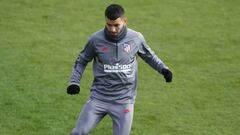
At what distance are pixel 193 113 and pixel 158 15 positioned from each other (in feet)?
14.5

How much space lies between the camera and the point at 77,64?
604 centimetres

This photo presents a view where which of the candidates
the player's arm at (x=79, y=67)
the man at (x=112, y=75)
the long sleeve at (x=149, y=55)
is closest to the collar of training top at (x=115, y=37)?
the man at (x=112, y=75)

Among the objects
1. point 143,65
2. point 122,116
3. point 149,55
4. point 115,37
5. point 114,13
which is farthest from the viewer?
point 143,65

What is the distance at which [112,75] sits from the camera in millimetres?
5879

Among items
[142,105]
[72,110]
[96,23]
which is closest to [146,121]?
[142,105]

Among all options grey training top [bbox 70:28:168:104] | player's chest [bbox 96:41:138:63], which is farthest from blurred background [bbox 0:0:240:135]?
player's chest [bbox 96:41:138:63]

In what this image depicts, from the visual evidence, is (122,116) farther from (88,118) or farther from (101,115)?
(88,118)

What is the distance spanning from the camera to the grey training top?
5871mm

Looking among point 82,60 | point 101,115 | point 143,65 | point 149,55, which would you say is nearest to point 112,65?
point 82,60

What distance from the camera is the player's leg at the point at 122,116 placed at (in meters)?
5.99

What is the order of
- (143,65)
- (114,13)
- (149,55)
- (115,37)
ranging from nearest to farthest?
(114,13) → (115,37) → (149,55) → (143,65)

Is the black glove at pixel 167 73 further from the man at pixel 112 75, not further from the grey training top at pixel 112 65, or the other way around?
the grey training top at pixel 112 65

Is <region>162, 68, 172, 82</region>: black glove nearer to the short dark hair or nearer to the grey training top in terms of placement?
the grey training top

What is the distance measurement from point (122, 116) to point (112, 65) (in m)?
0.60
